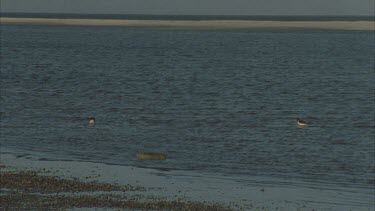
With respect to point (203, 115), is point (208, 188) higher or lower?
lower

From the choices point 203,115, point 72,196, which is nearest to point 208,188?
point 72,196

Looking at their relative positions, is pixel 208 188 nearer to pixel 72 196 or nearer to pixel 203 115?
pixel 72 196

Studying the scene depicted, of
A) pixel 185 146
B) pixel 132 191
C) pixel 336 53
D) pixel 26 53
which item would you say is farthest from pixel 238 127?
pixel 336 53

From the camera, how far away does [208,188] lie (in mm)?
27609

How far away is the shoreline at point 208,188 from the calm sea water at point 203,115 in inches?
57.0

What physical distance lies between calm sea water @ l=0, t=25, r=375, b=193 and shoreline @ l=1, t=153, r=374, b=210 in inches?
57.0

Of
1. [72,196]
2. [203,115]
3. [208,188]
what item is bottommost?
[72,196]

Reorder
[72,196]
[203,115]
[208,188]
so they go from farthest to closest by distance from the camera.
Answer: [203,115]
[208,188]
[72,196]

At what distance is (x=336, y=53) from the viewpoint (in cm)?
12550

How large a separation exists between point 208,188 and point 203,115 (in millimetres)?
22519

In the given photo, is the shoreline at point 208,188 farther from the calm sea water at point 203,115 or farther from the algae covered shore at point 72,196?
the calm sea water at point 203,115

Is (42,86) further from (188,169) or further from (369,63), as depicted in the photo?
(369,63)

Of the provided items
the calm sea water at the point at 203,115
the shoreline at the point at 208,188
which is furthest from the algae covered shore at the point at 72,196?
the calm sea water at the point at 203,115

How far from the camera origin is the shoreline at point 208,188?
985 inches
